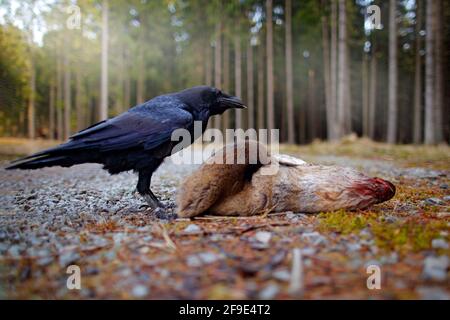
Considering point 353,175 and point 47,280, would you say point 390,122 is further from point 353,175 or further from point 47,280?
point 47,280

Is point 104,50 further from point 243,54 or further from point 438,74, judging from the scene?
point 438,74

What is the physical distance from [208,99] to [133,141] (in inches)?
40.1

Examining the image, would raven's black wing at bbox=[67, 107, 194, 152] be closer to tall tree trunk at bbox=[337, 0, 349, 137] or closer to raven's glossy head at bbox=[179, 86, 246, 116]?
raven's glossy head at bbox=[179, 86, 246, 116]

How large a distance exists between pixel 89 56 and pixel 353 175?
1797cm

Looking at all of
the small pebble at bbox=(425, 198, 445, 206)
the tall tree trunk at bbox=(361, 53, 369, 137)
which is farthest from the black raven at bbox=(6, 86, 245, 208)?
the tall tree trunk at bbox=(361, 53, 369, 137)

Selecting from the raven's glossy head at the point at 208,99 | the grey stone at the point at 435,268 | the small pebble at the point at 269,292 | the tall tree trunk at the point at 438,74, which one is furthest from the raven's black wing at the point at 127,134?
the tall tree trunk at the point at 438,74

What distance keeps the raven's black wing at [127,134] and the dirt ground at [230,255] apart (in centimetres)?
60

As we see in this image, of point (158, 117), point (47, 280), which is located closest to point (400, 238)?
point (47, 280)

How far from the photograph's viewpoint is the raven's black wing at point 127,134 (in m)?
3.02

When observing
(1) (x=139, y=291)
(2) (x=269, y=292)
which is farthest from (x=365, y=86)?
(1) (x=139, y=291)

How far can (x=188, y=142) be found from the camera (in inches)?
136

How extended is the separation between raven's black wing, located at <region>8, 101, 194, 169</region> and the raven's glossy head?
0.90 ft

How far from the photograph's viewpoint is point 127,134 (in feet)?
10.5
